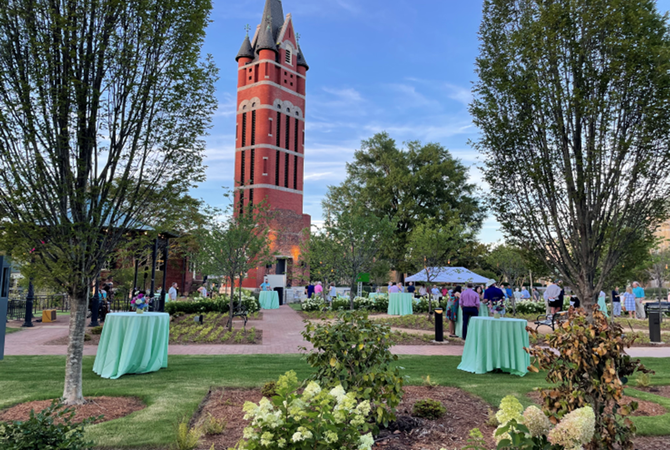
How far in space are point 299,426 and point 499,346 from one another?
22.9 ft

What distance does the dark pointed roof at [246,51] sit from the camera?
50812 mm

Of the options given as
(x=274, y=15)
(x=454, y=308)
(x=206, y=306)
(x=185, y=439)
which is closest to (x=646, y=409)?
(x=185, y=439)

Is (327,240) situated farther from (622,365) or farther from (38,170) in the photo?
(622,365)

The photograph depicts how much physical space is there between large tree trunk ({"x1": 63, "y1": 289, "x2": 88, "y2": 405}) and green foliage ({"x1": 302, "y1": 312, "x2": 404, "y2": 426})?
3.04m

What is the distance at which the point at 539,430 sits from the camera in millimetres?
2711

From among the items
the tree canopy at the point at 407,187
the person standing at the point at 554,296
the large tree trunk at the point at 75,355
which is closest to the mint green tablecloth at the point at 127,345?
the large tree trunk at the point at 75,355

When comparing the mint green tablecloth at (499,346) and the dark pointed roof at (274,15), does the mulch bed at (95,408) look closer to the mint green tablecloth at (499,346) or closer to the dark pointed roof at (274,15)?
the mint green tablecloth at (499,346)

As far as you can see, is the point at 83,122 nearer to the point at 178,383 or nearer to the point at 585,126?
the point at 178,383

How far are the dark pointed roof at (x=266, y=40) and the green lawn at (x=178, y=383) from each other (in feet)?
149

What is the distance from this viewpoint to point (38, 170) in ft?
16.6

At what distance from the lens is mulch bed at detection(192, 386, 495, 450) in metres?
4.36

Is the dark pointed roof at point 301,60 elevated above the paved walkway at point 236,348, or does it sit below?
above

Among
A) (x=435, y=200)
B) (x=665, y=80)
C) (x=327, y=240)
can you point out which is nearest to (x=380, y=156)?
(x=435, y=200)

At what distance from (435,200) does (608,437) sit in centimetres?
4231
